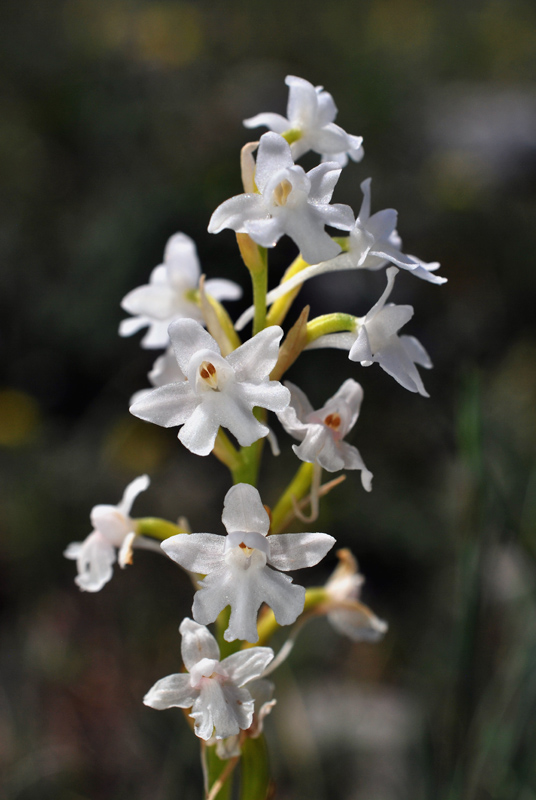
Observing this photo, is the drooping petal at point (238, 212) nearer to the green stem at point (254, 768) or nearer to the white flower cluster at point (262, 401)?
the white flower cluster at point (262, 401)

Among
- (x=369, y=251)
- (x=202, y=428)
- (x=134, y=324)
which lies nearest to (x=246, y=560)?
(x=202, y=428)

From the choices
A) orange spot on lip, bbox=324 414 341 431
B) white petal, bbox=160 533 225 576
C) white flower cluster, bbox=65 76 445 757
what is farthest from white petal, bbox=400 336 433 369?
white petal, bbox=160 533 225 576

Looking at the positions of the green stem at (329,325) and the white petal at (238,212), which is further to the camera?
the green stem at (329,325)

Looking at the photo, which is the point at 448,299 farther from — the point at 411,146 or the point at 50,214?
the point at 50,214

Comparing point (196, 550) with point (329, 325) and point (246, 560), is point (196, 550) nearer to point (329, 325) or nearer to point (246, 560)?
point (246, 560)

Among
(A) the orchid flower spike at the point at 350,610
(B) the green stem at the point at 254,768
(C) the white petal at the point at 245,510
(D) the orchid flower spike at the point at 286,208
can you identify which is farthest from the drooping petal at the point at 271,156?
(B) the green stem at the point at 254,768

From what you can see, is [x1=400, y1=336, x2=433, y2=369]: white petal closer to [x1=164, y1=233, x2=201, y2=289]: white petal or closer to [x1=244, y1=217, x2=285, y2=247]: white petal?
[x1=244, y1=217, x2=285, y2=247]: white petal
